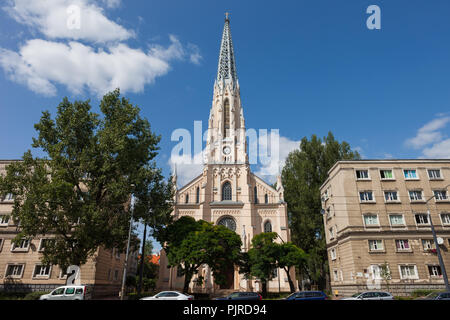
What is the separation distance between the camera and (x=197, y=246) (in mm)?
30156

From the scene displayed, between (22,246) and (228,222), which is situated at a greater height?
(228,222)

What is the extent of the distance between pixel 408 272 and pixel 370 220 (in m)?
5.65

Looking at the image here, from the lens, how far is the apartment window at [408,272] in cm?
2639

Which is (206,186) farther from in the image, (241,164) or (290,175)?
(290,175)

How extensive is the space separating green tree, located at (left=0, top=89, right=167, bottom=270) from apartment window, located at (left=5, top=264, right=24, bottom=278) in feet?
29.5

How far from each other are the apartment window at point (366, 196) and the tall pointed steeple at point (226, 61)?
1616 inches

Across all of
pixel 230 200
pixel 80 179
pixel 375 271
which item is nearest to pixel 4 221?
pixel 80 179

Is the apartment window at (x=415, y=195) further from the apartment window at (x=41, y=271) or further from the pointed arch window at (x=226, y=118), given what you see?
the apartment window at (x=41, y=271)

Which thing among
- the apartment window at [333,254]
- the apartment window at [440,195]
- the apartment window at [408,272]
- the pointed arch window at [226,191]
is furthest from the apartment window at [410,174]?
the pointed arch window at [226,191]

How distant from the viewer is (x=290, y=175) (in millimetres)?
48094

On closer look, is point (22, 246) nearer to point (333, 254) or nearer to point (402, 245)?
point (333, 254)

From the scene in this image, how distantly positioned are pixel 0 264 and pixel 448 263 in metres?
45.2

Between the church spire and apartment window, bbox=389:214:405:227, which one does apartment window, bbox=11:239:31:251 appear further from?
the church spire
